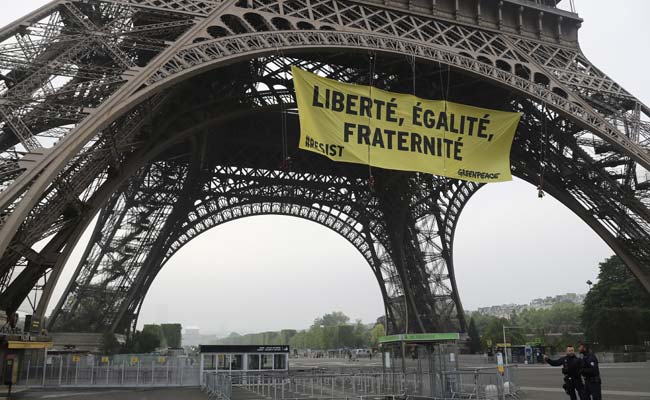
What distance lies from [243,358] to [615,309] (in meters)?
40.2

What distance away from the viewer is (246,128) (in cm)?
3516

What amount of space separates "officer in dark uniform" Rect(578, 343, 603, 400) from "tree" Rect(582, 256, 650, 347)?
41.4 meters

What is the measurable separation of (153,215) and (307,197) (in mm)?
12541

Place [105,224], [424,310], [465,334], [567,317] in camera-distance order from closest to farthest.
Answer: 1. [105,224]
2. [465,334]
3. [424,310]
4. [567,317]

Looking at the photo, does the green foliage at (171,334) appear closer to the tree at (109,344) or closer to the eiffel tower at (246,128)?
the eiffel tower at (246,128)

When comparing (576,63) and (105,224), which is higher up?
(576,63)

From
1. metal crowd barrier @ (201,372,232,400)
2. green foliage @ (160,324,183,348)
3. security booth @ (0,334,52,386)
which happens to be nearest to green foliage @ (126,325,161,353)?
security booth @ (0,334,52,386)

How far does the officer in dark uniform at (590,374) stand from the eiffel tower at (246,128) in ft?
41.1

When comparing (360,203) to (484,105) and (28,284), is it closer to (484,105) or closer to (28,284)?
(484,105)

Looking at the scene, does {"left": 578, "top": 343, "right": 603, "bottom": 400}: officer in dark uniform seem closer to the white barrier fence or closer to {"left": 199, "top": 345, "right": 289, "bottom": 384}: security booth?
{"left": 199, "top": 345, "right": 289, "bottom": 384}: security booth

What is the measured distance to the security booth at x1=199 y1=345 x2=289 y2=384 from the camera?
2850 cm

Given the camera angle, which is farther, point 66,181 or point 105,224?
point 105,224

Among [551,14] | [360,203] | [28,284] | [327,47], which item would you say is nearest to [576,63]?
[551,14]

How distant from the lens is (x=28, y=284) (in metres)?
18.1
